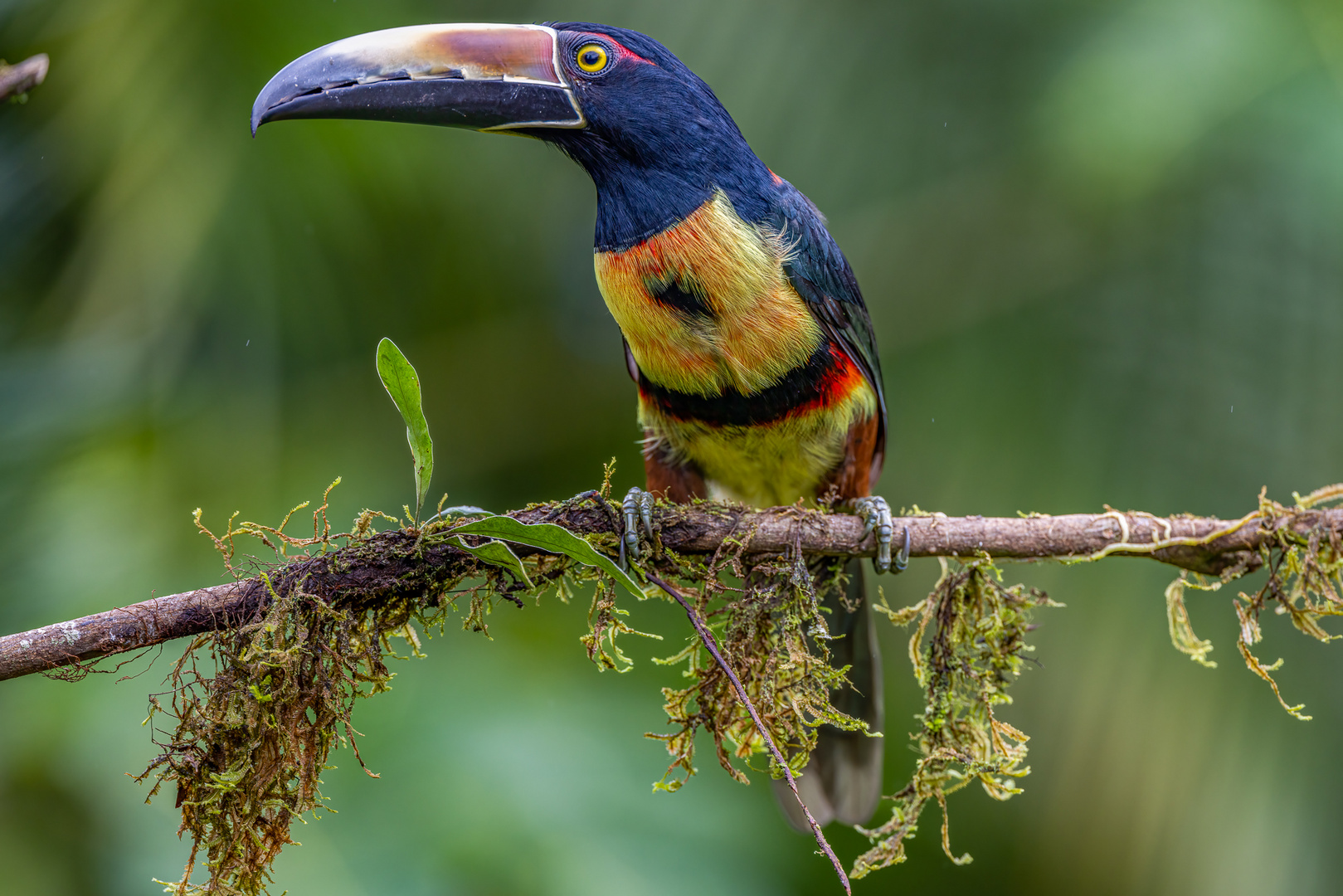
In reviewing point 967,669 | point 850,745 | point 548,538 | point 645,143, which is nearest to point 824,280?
point 645,143

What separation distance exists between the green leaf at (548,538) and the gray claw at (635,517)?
0.42m

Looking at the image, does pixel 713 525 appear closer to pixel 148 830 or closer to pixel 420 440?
pixel 420 440

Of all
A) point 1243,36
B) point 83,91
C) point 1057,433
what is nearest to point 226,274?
point 83,91

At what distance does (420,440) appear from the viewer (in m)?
2.12

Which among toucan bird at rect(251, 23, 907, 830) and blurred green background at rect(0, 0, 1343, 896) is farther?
blurred green background at rect(0, 0, 1343, 896)

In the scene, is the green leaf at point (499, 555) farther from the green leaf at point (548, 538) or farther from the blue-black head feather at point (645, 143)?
the blue-black head feather at point (645, 143)

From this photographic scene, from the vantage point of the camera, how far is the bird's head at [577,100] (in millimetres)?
2670

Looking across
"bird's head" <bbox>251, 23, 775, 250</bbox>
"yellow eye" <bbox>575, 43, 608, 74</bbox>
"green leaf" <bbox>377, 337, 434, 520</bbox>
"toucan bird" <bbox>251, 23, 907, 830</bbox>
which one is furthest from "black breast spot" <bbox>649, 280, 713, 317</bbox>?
"green leaf" <bbox>377, 337, 434, 520</bbox>

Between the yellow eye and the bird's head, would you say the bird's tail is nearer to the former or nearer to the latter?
the bird's head

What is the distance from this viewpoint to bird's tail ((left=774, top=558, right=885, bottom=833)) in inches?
126

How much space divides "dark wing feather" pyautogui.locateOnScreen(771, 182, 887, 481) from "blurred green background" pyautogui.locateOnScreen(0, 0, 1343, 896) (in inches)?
31.7

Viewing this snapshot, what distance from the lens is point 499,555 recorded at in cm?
202

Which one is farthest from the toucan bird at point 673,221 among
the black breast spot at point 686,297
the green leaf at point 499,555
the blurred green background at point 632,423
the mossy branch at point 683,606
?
the blurred green background at point 632,423

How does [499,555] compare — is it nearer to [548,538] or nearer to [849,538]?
[548,538]
